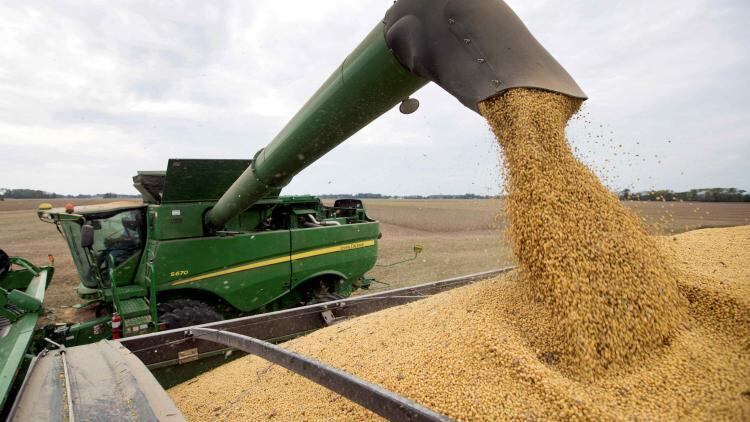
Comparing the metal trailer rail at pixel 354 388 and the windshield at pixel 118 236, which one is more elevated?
the windshield at pixel 118 236

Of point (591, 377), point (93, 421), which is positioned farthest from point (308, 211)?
point (591, 377)

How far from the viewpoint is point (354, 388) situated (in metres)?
Answer: 1.51

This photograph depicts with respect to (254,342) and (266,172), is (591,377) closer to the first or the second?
(254,342)

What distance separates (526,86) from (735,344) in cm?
147

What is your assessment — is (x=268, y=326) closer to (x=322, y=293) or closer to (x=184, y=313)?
(x=184, y=313)

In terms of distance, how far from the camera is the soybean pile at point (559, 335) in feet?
5.02

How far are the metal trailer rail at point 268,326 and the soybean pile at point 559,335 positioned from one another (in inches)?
24.5

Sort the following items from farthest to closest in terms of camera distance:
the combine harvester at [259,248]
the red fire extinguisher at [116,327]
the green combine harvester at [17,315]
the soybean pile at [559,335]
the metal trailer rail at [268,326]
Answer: the red fire extinguisher at [116,327] < the metal trailer rail at [268,326] < the green combine harvester at [17,315] < the combine harvester at [259,248] < the soybean pile at [559,335]

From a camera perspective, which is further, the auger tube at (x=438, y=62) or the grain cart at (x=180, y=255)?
the grain cart at (x=180, y=255)

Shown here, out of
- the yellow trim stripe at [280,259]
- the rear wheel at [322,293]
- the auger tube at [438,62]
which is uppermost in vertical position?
the auger tube at [438,62]

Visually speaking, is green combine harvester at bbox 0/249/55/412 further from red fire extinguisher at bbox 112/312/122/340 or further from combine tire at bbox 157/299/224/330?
combine tire at bbox 157/299/224/330

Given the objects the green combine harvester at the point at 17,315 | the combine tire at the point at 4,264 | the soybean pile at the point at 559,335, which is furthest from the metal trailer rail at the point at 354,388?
the combine tire at the point at 4,264

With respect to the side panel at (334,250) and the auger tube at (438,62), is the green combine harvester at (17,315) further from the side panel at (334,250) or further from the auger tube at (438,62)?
the side panel at (334,250)

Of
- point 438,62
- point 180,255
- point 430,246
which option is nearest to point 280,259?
point 180,255
